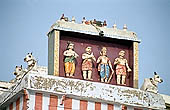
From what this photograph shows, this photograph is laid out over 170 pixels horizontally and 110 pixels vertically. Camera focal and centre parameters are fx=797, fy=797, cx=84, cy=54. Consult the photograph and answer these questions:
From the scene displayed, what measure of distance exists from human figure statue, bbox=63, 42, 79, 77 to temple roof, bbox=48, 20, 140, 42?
690mm

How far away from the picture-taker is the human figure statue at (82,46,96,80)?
1175 inches

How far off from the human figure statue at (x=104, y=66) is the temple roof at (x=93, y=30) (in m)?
0.76

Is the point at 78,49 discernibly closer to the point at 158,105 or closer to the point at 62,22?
the point at 62,22

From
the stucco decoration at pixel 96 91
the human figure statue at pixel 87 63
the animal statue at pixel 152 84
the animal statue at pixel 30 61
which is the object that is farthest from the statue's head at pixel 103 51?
the animal statue at pixel 30 61

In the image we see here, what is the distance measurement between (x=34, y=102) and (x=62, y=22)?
3.59 metres

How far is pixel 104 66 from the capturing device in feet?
99.2

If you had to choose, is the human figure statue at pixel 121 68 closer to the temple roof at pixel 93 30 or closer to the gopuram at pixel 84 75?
the gopuram at pixel 84 75

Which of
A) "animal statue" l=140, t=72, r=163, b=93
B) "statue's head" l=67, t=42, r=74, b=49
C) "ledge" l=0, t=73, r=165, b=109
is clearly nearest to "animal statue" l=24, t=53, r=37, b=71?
"ledge" l=0, t=73, r=165, b=109

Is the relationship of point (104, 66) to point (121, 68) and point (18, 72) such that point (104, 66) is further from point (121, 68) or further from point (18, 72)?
point (18, 72)

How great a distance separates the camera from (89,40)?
3059cm

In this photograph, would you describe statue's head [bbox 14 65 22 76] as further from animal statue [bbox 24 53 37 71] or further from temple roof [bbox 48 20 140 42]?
temple roof [bbox 48 20 140 42]

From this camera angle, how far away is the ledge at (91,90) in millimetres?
28438

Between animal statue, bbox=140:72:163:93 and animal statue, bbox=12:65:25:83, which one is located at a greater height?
animal statue, bbox=12:65:25:83

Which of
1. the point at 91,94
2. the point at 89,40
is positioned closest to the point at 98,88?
the point at 91,94
